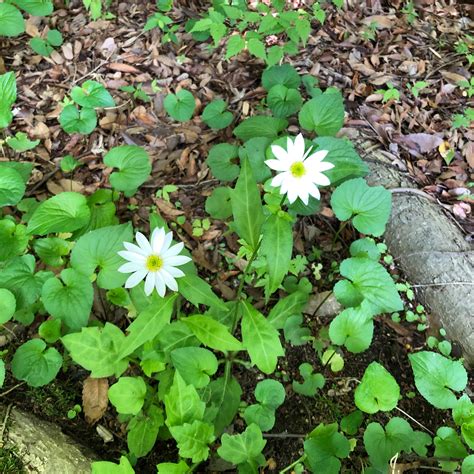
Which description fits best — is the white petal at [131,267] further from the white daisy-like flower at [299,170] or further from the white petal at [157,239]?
the white daisy-like flower at [299,170]

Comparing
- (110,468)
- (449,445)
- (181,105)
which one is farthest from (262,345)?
(181,105)

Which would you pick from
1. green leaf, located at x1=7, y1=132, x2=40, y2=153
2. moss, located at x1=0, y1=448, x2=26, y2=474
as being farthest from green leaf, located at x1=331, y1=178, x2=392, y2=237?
green leaf, located at x1=7, y1=132, x2=40, y2=153

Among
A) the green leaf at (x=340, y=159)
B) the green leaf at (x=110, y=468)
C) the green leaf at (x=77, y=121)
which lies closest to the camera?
the green leaf at (x=110, y=468)

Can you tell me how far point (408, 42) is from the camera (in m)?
3.16

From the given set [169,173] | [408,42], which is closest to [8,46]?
[169,173]

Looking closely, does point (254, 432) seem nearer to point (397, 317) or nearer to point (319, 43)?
point (397, 317)

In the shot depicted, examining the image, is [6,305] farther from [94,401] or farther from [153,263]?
[153,263]

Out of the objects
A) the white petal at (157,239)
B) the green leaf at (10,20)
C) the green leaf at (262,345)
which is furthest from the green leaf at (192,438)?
the green leaf at (10,20)

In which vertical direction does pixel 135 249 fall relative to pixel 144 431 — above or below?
above

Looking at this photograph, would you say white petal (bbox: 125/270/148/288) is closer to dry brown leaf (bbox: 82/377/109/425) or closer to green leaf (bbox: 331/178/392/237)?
dry brown leaf (bbox: 82/377/109/425)

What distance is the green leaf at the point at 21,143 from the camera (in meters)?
2.57

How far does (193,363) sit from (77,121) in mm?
1455

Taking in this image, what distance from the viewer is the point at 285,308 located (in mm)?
2080

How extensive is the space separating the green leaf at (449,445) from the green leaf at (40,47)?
2909 millimetres
